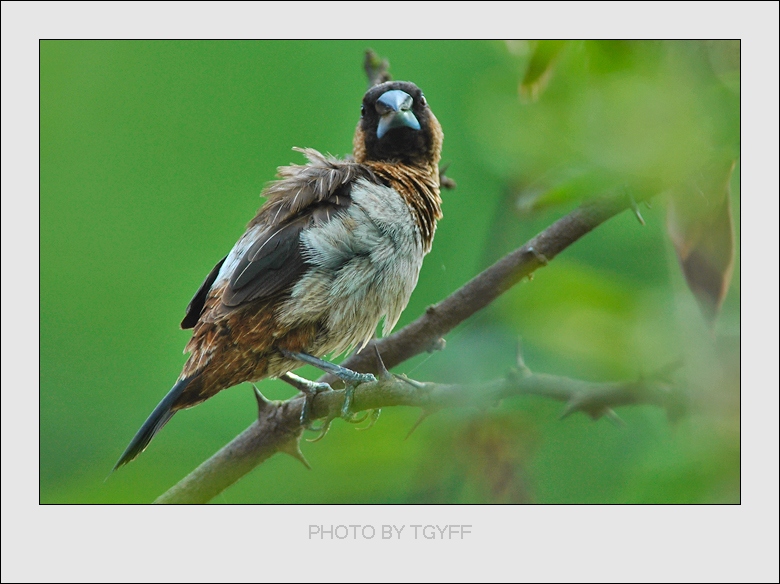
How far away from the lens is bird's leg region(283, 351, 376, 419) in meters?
2.20

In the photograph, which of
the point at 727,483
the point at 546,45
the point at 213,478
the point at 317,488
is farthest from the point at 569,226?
the point at 213,478

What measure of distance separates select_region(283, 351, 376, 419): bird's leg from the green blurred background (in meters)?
0.10

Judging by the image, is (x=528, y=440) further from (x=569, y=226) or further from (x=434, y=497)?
(x=569, y=226)

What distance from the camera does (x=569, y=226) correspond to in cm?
241

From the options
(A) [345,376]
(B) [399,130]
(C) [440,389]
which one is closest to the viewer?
(C) [440,389]

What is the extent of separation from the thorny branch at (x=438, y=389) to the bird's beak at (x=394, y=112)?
0.51ft

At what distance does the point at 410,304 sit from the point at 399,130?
63 centimetres

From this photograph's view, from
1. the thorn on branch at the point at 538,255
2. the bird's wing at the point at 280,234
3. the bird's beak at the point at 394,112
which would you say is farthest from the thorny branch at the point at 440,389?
the bird's beak at the point at 394,112

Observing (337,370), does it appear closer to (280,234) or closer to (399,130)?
(280,234)

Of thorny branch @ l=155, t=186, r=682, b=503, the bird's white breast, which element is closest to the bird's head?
A: the bird's white breast

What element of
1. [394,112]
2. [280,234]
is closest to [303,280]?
[280,234]

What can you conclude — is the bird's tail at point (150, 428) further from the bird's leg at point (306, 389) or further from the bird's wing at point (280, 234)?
the bird's leg at point (306, 389)

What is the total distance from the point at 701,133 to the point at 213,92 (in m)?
1.60

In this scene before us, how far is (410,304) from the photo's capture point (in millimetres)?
2918
